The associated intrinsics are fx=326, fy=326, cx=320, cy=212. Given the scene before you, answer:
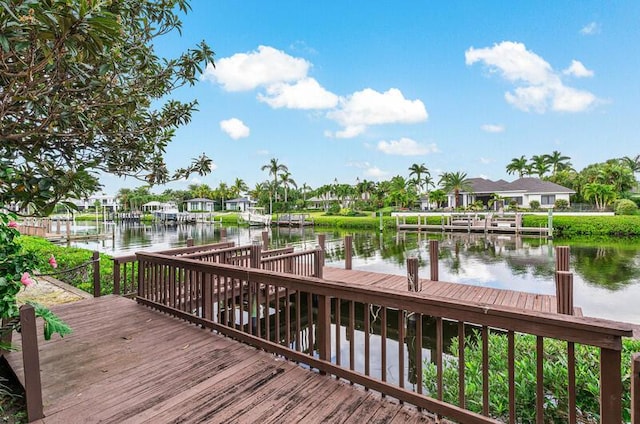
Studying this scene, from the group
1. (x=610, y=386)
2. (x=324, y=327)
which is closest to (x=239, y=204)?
(x=324, y=327)

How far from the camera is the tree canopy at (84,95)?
1659 millimetres

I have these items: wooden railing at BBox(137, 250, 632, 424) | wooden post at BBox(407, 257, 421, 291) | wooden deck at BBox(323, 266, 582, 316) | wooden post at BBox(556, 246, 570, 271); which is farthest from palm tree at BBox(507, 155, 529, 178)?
wooden railing at BBox(137, 250, 632, 424)

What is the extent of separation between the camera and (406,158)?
51.1 m

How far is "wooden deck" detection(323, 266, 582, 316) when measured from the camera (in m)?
6.17

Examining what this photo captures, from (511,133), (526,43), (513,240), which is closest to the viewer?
(513,240)

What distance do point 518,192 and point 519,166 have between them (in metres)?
18.0

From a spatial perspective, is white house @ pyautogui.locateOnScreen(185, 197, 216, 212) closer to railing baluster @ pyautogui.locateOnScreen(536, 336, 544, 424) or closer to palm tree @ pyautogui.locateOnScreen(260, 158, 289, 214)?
palm tree @ pyautogui.locateOnScreen(260, 158, 289, 214)

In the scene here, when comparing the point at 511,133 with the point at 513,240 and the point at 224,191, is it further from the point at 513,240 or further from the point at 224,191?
the point at 224,191

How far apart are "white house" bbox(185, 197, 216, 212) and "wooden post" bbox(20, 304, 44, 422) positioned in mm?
57175

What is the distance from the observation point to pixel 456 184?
38531mm

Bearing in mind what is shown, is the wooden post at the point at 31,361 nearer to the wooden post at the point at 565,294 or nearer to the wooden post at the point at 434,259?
the wooden post at the point at 565,294

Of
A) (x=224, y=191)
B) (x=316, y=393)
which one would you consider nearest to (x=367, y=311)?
(x=316, y=393)

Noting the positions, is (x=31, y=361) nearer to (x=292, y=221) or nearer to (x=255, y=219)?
(x=292, y=221)

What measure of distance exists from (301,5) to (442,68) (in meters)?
11.9
